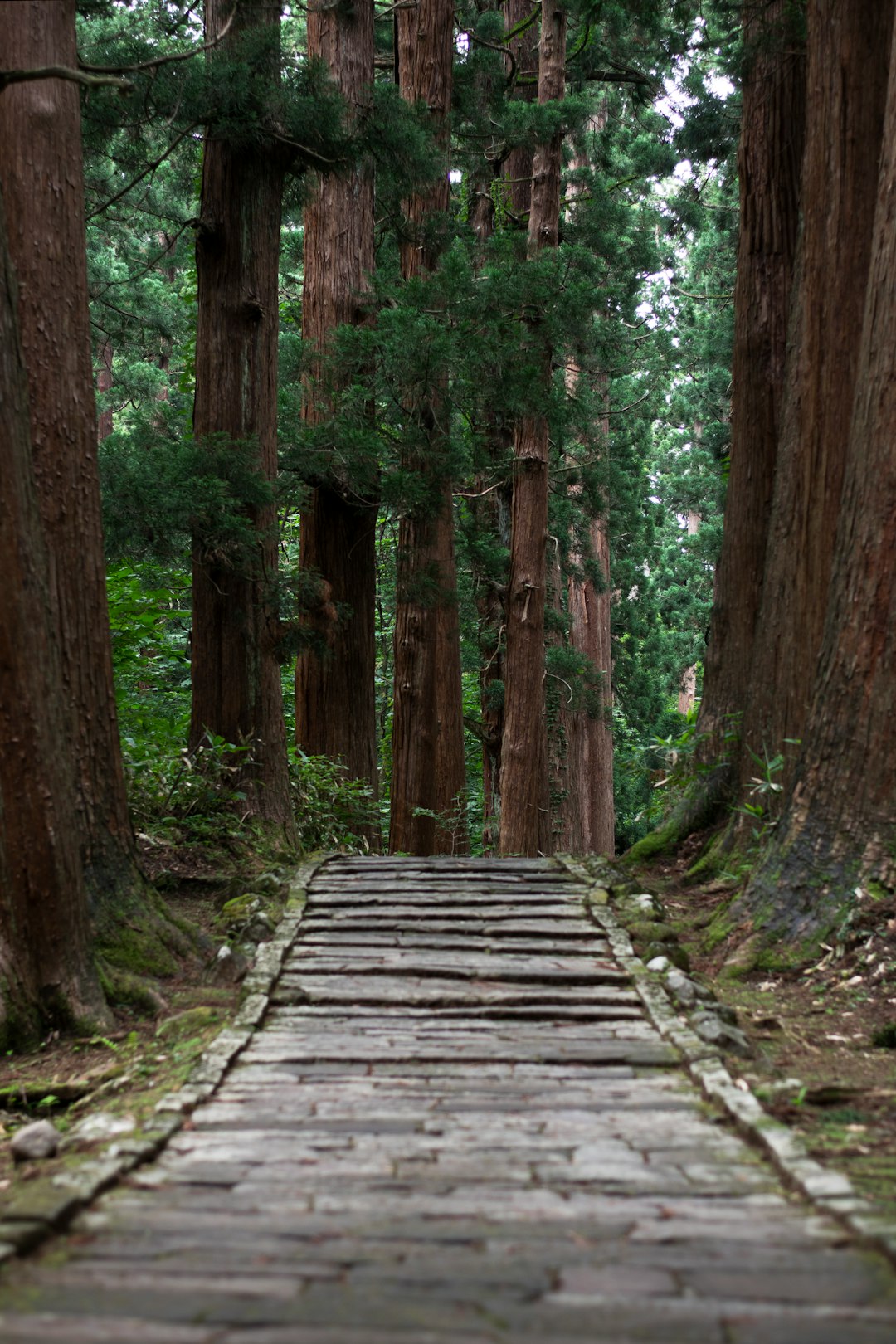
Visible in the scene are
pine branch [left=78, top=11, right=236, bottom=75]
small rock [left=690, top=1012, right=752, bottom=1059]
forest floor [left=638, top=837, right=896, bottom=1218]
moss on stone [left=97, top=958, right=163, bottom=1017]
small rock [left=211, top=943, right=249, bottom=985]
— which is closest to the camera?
forest floor [left=638, top=837, right=896, bottom=1218]

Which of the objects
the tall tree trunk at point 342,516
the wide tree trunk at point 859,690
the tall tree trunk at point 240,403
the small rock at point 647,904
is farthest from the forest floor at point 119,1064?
the tall tree trunk at point 342,516

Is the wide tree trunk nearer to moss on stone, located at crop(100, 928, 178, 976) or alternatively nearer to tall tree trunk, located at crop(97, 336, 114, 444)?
moss on stone, located at crop(100, 928, 178, 976)

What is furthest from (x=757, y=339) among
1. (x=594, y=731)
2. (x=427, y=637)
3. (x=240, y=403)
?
(x=594, y=731)

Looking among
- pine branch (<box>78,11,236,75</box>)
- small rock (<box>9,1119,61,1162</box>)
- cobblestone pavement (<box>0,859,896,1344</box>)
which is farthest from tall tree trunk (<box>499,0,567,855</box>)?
small rock (<box>9,1119,61,1162</box>)

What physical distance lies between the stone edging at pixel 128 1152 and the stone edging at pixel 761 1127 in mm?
1927

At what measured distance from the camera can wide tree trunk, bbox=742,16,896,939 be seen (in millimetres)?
6578

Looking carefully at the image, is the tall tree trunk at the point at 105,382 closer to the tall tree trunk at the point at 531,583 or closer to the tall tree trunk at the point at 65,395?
the tall tree trunk at the point at 531,583

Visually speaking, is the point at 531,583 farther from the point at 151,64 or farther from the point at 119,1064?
the point at 119,1064

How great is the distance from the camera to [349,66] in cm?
1299

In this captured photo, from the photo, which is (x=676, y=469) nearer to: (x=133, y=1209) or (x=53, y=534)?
(x=53, y=534)

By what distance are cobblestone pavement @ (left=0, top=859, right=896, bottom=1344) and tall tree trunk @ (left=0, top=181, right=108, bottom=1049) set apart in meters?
1.03

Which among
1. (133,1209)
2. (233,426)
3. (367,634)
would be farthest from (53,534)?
(367,634)

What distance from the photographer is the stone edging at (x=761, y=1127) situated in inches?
123

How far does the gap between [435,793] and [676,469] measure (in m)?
21.9
